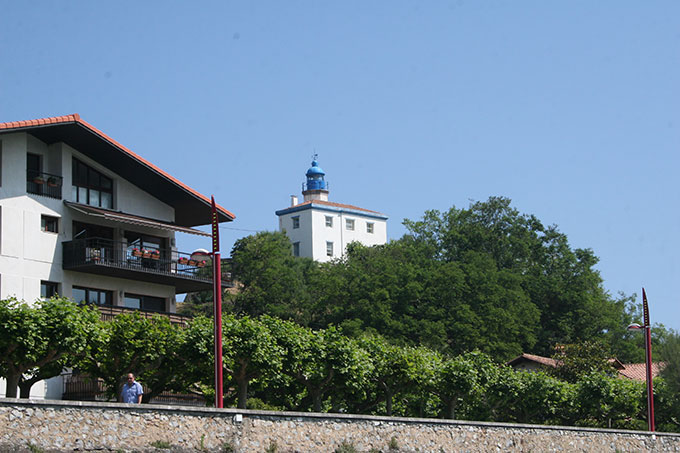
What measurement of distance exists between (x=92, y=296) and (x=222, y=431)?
17.9 m

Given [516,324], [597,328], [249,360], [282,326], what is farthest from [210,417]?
[597,328]

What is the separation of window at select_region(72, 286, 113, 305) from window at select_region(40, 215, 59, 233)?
2.53m

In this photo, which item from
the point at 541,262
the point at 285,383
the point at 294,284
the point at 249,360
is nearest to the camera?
the point at 249,360

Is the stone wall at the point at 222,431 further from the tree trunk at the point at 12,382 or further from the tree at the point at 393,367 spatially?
the tree trunk at the point at 12,382

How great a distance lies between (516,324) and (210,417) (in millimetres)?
57548

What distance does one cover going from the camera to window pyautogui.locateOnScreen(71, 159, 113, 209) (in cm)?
4203

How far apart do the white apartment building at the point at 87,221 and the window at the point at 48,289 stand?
44mm

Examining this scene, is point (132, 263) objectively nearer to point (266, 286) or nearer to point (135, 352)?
point (135, 352)

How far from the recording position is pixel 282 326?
35.8 metres

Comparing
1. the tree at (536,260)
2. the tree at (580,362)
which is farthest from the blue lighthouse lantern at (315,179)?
the tree at (580,362)

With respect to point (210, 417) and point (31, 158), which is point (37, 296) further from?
point (210, 417)

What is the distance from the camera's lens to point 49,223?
1593 inches

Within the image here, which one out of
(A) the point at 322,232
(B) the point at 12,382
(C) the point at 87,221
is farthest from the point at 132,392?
(A) the point at 322,232

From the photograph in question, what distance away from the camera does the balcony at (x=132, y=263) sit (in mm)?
40000
